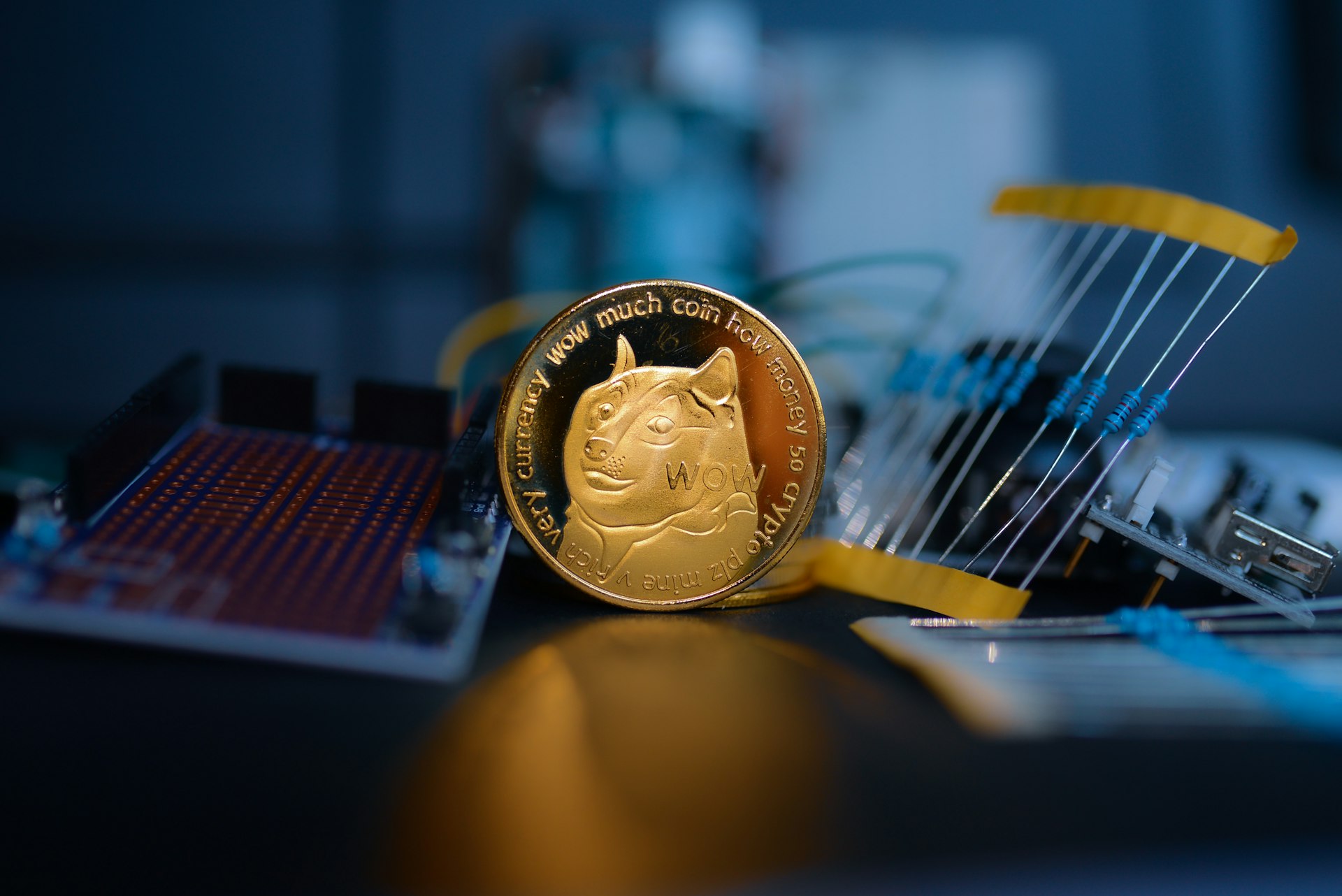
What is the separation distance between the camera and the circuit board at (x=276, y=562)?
0.56 metres

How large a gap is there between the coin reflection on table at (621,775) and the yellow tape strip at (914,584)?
0.13 metres

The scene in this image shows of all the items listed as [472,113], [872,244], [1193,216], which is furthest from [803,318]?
[472,113]

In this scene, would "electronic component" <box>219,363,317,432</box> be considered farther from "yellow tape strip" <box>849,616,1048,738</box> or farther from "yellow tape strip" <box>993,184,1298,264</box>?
"yellow tape strip" <box>993,184,1298,264</box>

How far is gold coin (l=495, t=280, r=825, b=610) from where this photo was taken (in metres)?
0.68

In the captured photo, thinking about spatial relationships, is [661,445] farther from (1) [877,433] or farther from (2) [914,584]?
(1) [877,433]

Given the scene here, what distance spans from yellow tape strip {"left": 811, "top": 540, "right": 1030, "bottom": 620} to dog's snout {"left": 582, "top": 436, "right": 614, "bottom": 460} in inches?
8.3

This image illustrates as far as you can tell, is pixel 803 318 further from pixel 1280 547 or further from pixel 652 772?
pixel 652 772

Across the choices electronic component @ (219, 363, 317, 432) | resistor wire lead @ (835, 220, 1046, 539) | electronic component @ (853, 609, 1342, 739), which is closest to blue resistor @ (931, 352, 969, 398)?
resistor wire lead @ (835, 220, 1046, 539)

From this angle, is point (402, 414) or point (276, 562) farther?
point (402, 414)

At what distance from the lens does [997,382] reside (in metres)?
0.77

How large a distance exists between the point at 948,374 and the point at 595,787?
502mm

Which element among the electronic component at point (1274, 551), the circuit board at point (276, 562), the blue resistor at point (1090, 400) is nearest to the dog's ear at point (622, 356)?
the circuit board at point (276, 562)

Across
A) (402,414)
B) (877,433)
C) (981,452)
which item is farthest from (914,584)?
(402,414)

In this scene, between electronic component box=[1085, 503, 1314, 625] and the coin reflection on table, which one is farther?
electronic component box=[1085, 503, 1314, 625]
